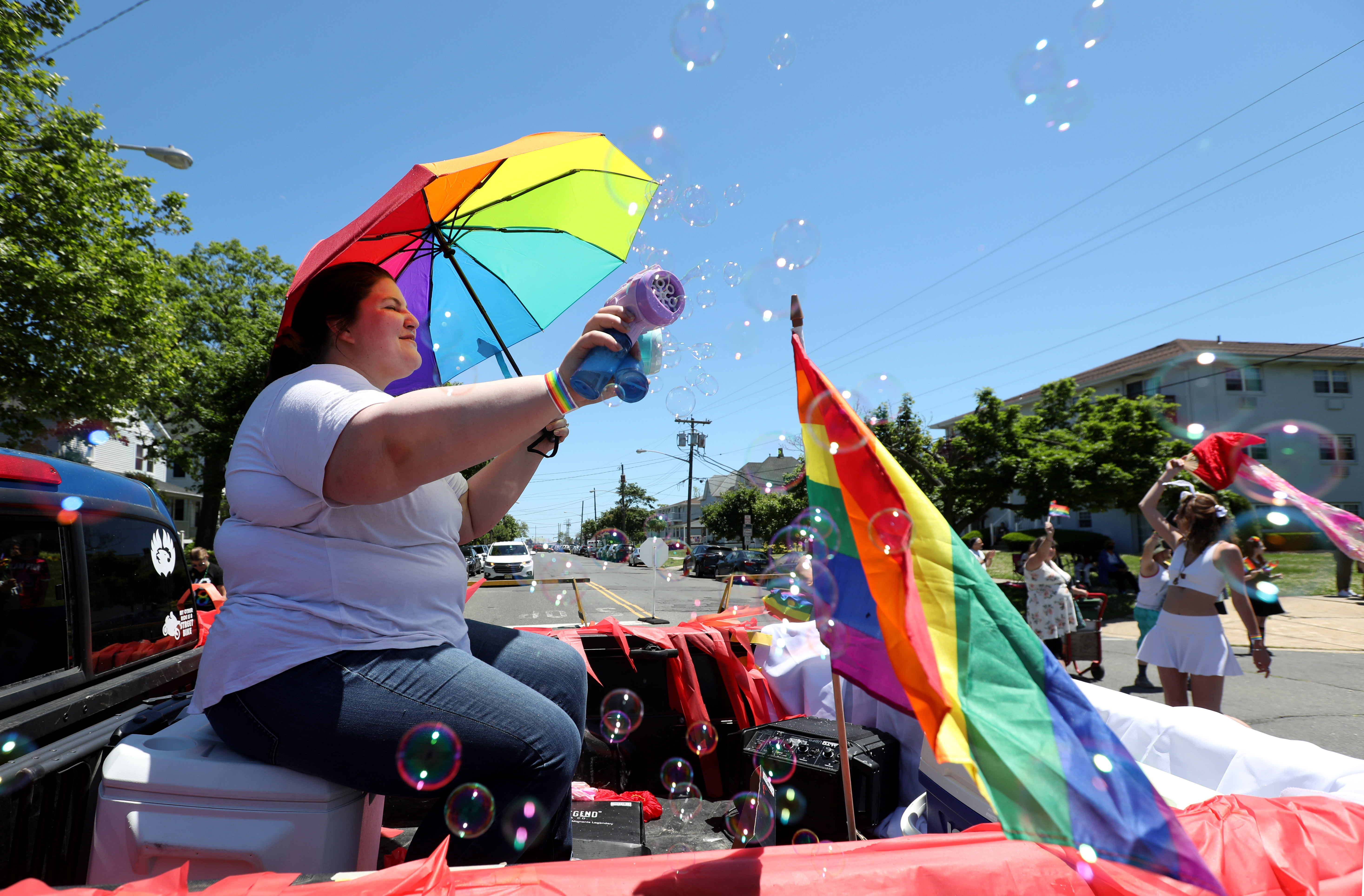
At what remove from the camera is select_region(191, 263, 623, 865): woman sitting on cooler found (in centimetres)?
112

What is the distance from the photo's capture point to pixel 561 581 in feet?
16.0

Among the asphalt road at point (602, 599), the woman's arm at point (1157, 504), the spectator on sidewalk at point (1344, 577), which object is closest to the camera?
the woman's arm at point (1157, 504)

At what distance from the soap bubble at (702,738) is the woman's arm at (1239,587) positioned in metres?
3.69

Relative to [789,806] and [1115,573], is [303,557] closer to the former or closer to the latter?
[789,806]

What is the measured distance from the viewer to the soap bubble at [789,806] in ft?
8.80

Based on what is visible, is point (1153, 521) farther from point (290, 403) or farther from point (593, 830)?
point (290, 403)

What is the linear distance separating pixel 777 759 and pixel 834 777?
275 mm

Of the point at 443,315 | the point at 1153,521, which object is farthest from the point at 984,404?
the point at 443,315

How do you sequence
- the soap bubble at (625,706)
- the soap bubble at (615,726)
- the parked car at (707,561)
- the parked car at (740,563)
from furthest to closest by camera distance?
the parked car at (707,561), the parked car at (740,563), the soap bubble at (625,706), the soap bubble at (615,726)

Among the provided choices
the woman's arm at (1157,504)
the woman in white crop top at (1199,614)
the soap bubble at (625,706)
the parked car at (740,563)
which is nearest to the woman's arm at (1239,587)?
the woman in white crop top at (1199,614)

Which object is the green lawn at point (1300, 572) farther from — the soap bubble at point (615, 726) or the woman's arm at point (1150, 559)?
the soap bubble at point (615, 726)

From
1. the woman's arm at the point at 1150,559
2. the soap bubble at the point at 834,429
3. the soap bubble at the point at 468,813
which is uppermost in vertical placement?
the soap bubble at the point at 834,429

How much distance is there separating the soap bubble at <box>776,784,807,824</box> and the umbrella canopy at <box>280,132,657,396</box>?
1995mm

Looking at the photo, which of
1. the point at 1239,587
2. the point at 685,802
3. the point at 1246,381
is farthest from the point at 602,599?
the point at 1246,381
